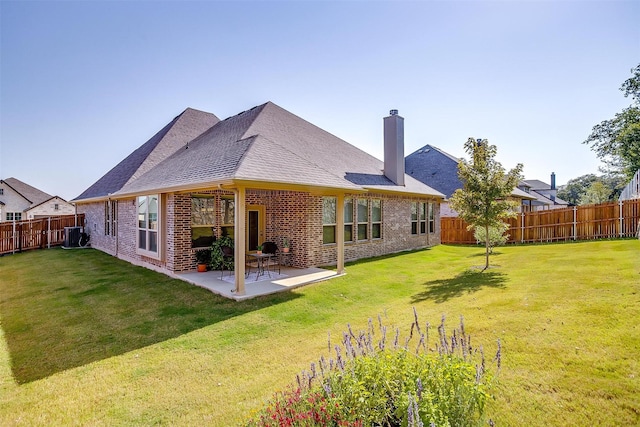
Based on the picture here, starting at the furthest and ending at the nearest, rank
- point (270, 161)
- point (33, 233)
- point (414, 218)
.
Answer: point (33, 233), point (414, 218), point (270, 161)

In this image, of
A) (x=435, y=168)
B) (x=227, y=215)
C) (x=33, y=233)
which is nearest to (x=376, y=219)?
(x=227, y=215)

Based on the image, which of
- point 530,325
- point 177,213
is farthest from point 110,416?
point 177,213

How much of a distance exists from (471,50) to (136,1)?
10613 millimetres

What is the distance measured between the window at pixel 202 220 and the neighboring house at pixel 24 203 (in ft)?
129

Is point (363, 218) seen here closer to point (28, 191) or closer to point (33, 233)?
point (33, 233)

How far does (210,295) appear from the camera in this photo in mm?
7914

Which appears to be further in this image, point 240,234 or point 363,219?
point 363,219

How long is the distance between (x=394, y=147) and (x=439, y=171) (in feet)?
34.4

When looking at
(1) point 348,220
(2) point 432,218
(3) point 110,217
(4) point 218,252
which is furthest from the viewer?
(2) point 432,218

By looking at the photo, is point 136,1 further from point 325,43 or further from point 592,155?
point 592,155

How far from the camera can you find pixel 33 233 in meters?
17.9

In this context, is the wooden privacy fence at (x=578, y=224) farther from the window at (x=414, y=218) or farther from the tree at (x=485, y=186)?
the tree at (x=485, y=186)

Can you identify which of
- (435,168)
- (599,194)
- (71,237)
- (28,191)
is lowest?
(71,237)

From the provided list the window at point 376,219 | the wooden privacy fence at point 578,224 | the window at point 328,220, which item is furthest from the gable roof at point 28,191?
the wooden privacy fence at point 578,224
